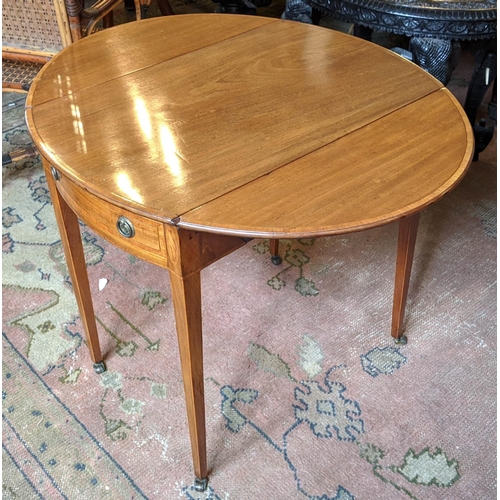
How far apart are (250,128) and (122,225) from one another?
27cm

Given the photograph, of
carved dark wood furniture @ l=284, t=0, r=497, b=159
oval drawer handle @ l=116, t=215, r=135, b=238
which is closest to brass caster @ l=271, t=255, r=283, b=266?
carved dark wood furniture @ l=284, t=0, r=497, b=159

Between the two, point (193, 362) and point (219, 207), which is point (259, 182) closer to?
point (219, 207)

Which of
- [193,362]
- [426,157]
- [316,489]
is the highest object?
[426,157]

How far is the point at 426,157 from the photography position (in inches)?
36.4

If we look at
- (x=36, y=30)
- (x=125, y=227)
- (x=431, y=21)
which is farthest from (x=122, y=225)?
(x=36, y=30)

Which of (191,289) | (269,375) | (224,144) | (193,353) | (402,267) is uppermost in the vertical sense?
(224,144)

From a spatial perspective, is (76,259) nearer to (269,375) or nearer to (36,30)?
(269,375)

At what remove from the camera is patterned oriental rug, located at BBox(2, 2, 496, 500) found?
1.12 m

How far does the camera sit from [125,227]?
2.83 ft

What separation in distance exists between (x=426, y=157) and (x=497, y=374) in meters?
0.63

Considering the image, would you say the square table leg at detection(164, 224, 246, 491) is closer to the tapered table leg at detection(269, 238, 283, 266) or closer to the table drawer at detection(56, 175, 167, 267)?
the table drawer at detection(56, 175, 167, 267)

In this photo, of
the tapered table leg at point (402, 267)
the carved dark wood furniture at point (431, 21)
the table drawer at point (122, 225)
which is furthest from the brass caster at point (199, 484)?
the carved dark wood furniture at point (431, 21)

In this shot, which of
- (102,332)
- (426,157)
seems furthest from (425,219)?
(102,332)

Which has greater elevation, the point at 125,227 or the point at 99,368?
the point at 125,227
